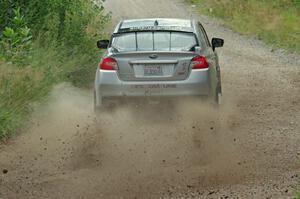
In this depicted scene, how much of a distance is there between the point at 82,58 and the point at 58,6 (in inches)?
52.4

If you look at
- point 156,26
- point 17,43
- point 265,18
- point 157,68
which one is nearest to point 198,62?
point 157,68

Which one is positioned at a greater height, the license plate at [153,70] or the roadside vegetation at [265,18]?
the license plate at [153,70]

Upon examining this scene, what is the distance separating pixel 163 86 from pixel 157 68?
0.88ft

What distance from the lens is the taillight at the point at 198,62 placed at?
34.6ft

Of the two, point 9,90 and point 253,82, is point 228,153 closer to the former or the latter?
point 9,90

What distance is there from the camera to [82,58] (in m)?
15.1

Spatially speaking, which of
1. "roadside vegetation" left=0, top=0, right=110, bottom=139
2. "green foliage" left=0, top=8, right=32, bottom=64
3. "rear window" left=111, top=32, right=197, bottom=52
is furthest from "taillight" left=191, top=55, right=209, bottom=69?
"green foliage" left=0, top=8, right=32, bottom=64

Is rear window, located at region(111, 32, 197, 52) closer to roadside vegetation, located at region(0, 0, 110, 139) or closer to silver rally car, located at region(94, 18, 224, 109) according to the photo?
silver rally car, located at region(94, 18, 224, 109)

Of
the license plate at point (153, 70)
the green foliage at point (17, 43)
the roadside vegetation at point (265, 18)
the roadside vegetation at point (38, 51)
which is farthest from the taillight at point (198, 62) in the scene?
the roadside vegetation at point (265, 18)

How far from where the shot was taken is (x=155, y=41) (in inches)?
428

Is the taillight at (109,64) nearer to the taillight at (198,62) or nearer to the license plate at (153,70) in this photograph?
the license plate at (153,70)

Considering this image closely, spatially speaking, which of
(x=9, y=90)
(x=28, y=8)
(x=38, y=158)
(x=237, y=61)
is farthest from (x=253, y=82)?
(x=38, y=158)

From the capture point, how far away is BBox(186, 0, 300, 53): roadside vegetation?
22.9 m

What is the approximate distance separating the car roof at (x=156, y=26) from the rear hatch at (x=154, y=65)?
0.66 metres
